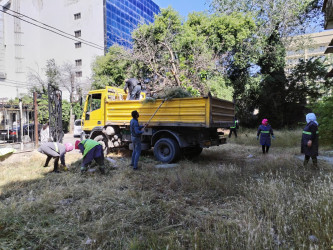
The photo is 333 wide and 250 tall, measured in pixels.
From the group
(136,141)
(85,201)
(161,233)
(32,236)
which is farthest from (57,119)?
(161,233)

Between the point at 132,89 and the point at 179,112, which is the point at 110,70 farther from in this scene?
the point at 179,112

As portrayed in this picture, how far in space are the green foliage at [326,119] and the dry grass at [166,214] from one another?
203 inches

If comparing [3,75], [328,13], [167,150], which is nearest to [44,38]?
→ [3,75]

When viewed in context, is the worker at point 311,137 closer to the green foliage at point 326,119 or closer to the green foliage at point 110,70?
the green foliage at point 326,119

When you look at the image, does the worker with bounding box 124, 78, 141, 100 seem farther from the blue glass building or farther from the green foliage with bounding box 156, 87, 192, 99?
the blue glass building

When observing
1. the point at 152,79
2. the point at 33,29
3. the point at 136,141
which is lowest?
the point at 136,141

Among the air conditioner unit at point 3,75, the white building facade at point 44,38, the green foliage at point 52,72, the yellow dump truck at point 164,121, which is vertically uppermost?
the white building facade at point 44,38

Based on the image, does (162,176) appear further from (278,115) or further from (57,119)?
(278,115)

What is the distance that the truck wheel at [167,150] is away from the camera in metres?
6.59

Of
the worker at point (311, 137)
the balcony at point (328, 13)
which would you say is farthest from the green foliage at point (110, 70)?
the worker at point (311, 137)

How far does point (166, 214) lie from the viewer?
3.11 metres

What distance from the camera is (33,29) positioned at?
35.9 m

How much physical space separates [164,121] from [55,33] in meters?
34.9

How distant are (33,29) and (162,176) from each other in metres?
40.4
